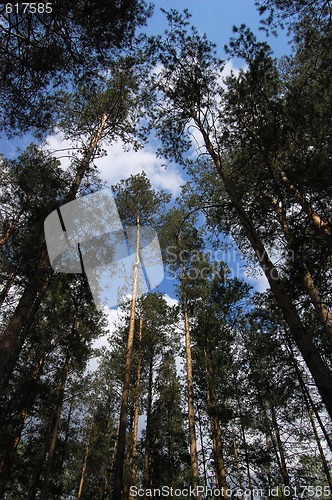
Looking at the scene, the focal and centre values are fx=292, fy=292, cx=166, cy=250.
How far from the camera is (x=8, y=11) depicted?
4.77m

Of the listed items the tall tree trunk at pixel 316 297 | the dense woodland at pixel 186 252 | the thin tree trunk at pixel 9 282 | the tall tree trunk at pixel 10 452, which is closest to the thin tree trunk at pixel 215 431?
the dense woodland at pixel 186 252

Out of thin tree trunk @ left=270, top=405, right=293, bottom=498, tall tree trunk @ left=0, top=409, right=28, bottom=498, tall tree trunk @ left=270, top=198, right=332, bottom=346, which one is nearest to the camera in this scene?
tall tree trunk @ left=270, top=198, right=332, bottom=346

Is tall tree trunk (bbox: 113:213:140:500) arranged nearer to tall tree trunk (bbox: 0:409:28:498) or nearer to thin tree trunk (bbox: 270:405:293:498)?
tall tree trunk (bbox: 0:409:28:498)

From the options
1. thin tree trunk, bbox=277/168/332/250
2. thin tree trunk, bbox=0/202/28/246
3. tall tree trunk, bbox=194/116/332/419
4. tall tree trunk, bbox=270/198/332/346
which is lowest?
tall tree trunk, bbox=194/116/332/419

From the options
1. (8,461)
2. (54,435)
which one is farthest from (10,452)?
(54,435)

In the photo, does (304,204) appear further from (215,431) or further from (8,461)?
(8,461)

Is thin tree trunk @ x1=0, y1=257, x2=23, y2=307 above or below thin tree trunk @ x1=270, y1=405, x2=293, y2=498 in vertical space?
above

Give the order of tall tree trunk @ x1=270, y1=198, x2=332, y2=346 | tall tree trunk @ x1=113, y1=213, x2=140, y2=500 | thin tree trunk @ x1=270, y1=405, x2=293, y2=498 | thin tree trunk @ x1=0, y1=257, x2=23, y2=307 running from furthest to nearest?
thin tree trunk @ x1=270, y1=405, x2=293, y2=498 < thin tree trunk @ x1=0, y1=257, x2=23, y2=307 < tall tree trunk @ x1=113, y1=213, x2=140, y2=500 < tall tree trunk @ x1=270, y1=198, x2=332, y2=346

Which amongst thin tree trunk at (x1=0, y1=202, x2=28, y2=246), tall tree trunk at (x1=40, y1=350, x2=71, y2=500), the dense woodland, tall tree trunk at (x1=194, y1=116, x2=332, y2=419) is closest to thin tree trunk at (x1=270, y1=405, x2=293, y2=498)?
the dense woodland

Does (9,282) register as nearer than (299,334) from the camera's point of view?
No

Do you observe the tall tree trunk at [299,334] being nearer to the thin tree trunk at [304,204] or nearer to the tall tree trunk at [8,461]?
the thin tree trunk at [304,204]

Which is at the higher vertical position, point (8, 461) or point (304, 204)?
point (304, 204)

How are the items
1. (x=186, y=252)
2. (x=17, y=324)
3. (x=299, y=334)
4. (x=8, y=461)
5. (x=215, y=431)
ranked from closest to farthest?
(x=299, y=334) < (x=17, y=324) < (x=8, y=461) < (x=215, y=431) < (x=186, y=252)

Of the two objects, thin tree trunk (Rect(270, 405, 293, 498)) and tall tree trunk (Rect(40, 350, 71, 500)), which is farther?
thin tree trunk (Rect(270, 405, 293, 498))
